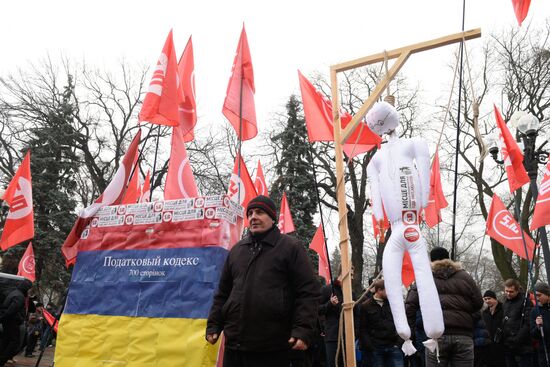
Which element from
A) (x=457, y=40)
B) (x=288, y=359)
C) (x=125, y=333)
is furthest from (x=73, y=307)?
(x=457, y=40)

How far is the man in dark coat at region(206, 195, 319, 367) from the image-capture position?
3570 mm

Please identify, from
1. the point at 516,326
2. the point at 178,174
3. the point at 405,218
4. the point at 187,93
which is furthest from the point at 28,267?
the point at 405,218

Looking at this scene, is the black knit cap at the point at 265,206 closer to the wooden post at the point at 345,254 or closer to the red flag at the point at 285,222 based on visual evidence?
the wooden post at the point at 345,254

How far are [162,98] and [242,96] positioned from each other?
1.08 metres

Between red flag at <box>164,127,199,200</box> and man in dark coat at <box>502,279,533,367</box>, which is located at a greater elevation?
red flag at <box>164,127,199,200</box>

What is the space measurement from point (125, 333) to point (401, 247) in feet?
9.89

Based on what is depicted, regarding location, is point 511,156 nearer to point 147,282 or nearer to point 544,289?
point 544,289

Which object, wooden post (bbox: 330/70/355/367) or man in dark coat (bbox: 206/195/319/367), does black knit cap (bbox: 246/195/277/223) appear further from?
wooden post (bbox: 330/70/355/367)

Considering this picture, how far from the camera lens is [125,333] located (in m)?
4.95

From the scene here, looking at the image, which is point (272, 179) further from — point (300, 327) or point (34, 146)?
point (300, 327)

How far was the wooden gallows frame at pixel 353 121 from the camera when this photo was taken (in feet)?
13.7

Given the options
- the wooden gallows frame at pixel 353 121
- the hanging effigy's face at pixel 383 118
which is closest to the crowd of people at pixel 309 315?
the wooden gallows frame at pixel 353 121

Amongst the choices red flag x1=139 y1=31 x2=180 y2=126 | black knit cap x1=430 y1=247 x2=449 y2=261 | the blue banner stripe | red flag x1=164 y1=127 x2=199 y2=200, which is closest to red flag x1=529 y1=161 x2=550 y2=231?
black knit cap x1=430 y1=247 x2=449 y2=261

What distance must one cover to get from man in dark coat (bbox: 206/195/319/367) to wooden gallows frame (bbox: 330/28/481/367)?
643 mm
